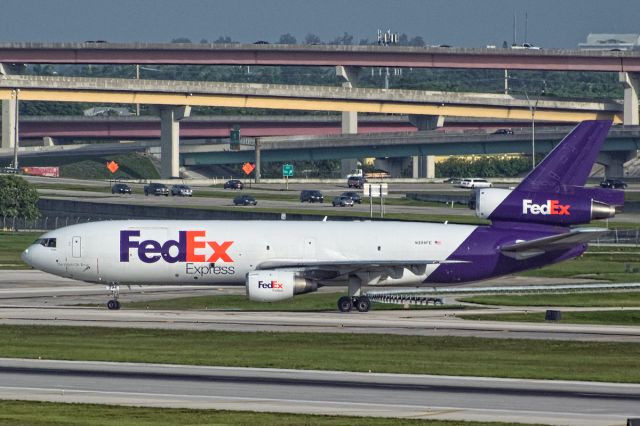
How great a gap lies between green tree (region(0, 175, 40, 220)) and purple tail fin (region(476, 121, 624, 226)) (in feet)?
260

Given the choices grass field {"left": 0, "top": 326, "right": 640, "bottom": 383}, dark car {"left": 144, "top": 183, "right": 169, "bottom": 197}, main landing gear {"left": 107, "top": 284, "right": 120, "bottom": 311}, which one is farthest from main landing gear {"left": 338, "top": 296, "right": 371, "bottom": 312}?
dark car {"left": 144, "top": 183, "right": 169, "bottom": 197}

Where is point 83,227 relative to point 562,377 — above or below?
above

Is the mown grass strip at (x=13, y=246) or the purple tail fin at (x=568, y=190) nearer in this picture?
the purple tail fin at (x=568, y=190)

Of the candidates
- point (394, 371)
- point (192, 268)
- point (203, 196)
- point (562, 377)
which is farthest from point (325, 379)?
point (203, 196)

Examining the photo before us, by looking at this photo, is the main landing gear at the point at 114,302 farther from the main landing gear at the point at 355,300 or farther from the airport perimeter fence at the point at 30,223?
the airport perimeter fence at the point at 30,223

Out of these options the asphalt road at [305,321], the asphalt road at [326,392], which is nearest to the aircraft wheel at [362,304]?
the asphalt road at [305,321]

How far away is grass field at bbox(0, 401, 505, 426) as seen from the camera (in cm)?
3503

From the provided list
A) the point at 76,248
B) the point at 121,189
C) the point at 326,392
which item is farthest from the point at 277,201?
the point at 326,392

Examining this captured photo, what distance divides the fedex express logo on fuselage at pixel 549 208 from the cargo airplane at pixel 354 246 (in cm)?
5

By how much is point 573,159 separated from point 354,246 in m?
11.3

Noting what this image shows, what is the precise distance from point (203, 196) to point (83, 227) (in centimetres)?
10227

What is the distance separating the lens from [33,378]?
4284 cm

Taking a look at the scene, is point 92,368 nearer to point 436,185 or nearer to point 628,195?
point 628,195

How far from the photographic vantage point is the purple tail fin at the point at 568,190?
64.1 meters
